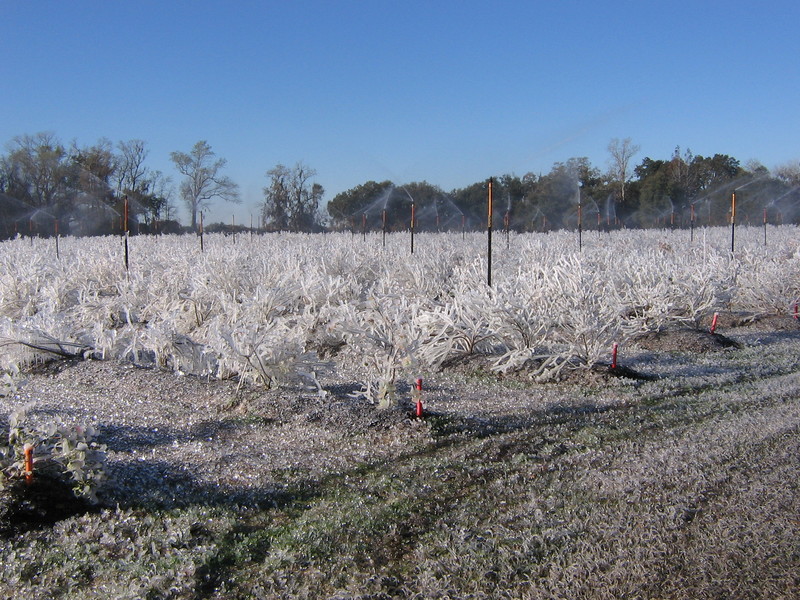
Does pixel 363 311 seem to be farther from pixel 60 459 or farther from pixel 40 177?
pixel 40 177

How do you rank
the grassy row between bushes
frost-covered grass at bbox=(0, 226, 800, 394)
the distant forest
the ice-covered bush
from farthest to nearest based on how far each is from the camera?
the distant forest < frost-covered grass at bbox=(0, 226, 800, 394) < the ice-covered bush < the grassy row between bushes

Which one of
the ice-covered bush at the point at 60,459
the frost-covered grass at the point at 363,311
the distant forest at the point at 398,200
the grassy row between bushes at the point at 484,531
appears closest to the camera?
the grassy row between bushes at the point at 484,531

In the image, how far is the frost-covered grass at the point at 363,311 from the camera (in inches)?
269

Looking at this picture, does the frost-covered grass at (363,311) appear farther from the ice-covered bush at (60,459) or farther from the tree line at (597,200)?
the tree line at (597,200)

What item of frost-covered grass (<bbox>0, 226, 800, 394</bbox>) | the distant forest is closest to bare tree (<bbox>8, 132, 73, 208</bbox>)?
the distant forest

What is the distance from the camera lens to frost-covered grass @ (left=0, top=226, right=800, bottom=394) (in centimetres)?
682

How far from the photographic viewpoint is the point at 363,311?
25.6 ft

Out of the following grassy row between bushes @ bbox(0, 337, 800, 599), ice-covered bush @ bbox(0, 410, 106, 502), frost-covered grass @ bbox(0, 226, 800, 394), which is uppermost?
frost-covered grass @ bbox(0, 226, 800, 394)

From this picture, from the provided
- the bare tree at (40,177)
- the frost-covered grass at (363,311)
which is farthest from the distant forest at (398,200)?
the frost-covered grass at (363,311)

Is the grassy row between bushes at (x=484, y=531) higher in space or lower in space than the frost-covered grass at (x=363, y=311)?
lower

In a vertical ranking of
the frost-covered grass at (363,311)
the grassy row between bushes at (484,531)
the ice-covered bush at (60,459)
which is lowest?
the grassy row between bushes at (484,531)

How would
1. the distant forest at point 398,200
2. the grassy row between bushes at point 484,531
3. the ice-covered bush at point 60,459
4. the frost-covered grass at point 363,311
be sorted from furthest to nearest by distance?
the distant forest at point 398,200 → the frost-covered grass at point 363,311 → the ice-covered bush at point 60,459 → the grassy row between bushes at point 484,531

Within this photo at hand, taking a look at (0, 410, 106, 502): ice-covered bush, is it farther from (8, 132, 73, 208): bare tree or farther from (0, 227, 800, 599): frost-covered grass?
(8, 132, 73, 208): bare tree

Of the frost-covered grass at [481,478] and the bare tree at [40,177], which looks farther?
the bare tree at [40,177]
